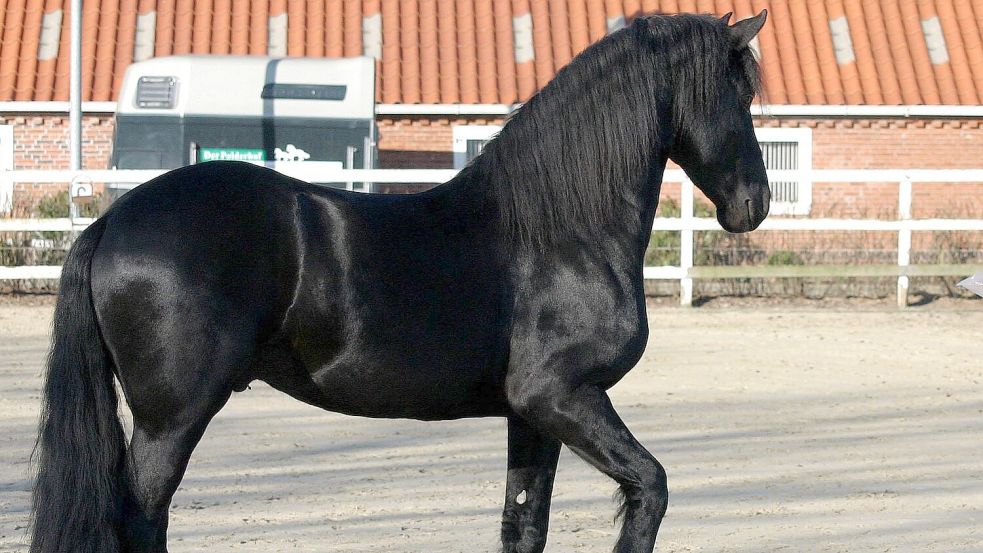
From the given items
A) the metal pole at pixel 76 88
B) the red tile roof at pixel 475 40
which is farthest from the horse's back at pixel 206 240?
the red tile roof at pixel 475 40

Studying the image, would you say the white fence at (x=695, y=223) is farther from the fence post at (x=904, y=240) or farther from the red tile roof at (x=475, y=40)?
the red tile roof at (x=475, y=40)

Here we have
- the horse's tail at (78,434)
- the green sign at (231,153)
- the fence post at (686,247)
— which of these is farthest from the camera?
the green sign at (231,153)

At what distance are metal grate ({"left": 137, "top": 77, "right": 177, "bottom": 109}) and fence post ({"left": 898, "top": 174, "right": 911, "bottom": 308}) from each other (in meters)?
8.49

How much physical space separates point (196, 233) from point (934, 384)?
22.2 feet

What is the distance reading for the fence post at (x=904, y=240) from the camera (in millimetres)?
12828

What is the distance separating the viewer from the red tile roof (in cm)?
1786

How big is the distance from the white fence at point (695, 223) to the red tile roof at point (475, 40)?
489cm

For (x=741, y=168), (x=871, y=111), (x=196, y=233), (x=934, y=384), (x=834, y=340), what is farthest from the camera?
(x=871, y=111)

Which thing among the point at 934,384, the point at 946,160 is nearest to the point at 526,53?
the point at 946,160

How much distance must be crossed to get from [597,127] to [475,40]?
1560 cm

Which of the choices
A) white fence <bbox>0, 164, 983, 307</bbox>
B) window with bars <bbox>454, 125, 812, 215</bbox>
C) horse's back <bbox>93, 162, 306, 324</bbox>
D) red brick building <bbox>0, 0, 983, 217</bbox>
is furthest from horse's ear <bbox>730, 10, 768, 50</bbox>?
window with bars <bbox>454, 125, 812, 215</bbox>

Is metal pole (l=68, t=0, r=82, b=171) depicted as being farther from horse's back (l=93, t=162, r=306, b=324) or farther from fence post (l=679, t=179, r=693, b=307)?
horse's back (l=93, t=162, r=306, b=324)

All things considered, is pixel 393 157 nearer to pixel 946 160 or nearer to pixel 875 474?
pixel 946 160

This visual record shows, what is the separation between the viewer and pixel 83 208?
13.2 meters
